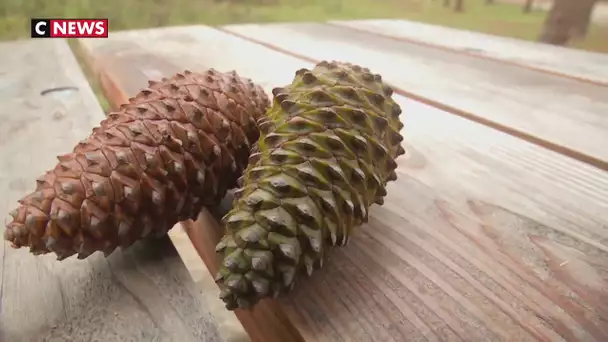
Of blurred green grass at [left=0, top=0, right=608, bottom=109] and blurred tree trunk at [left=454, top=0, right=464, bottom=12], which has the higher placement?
blurred tree trunk at [left=454, top=0, right=464, bottom=12]

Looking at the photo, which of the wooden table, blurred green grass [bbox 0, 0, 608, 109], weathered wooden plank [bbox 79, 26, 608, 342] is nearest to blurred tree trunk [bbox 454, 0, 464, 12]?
blurred green grass [bbox 0, 0, 608, 109]

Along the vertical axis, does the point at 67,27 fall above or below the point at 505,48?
below

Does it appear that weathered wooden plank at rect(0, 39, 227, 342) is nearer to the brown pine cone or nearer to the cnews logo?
the brown pine cone

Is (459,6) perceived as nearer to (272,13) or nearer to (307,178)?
(272,13)

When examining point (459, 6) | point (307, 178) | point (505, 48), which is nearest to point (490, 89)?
point (505, 48)

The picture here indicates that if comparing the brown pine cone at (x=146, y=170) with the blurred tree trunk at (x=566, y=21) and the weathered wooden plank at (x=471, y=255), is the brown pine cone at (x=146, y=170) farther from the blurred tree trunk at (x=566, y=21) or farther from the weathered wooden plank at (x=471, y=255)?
the blurred tree trunk at (x=566, y=21)

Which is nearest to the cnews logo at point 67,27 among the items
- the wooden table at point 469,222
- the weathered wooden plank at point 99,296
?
the wooden table at point 469,222

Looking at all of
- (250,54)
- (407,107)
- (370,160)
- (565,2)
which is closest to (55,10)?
(250,54)
